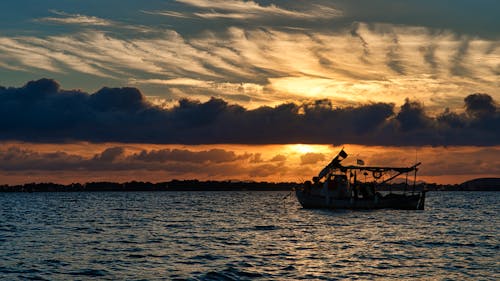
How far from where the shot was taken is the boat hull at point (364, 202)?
106m

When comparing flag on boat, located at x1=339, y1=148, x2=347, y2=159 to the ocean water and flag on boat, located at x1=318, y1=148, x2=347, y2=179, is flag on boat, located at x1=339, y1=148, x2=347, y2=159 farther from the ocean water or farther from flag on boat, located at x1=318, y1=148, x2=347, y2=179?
the ocean water

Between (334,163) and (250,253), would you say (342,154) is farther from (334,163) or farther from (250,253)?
(250,253)

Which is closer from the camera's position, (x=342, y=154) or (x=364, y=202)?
(x=342, y=154)

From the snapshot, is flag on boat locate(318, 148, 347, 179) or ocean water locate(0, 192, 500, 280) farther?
flag on boat locate(318, 148, 347, 179)

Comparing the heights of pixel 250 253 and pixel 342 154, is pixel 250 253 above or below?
below

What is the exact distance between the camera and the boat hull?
10631 centimetres

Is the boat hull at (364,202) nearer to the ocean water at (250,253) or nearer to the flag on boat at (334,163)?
the flag on boat at (334,163)

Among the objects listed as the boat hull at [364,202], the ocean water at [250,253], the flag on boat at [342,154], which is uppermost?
the flag on boat at [342,154]

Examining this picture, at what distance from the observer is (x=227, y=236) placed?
204 ft

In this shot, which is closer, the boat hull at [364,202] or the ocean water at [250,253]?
the ocean water at [250,253]

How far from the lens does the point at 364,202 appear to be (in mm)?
107500

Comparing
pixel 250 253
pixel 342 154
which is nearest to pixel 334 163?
pixel 342 154

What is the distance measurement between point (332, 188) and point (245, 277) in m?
72.9

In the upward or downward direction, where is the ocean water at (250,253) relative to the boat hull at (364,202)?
downward
